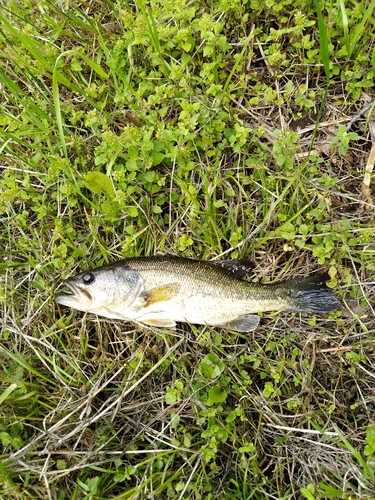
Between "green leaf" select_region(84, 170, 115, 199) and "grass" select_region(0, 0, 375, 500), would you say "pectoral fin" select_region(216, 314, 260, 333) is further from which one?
"green leaf" select_region(84, 170, 115, 199)

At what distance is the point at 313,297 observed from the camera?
3311 millimetres

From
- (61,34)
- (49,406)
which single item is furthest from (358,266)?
(61,34)

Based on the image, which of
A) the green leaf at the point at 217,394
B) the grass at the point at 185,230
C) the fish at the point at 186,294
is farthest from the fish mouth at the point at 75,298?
the green leaf at the point at 217,394

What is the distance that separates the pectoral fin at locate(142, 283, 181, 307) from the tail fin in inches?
37.0

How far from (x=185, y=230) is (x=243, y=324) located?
3.08 feet

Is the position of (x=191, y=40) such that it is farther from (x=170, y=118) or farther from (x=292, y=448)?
(x=292, y=448)

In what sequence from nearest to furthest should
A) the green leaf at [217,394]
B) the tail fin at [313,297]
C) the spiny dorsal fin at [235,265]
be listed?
the green leaf at [217,394], the tail fin at [313,297], the spiny dorsal fin at [235,265]

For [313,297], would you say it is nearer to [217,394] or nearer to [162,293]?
[217,394]

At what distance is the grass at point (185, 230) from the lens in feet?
A: 10.8

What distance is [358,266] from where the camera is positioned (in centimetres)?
347

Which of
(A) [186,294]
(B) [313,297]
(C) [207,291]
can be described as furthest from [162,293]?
(B) [313,297]

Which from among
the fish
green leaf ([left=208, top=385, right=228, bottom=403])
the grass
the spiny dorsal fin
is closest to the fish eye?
the fish

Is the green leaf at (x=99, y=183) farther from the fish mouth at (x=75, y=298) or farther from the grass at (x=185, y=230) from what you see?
the fish mouth at (x=75, y=298)

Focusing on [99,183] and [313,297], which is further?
[99,183]
